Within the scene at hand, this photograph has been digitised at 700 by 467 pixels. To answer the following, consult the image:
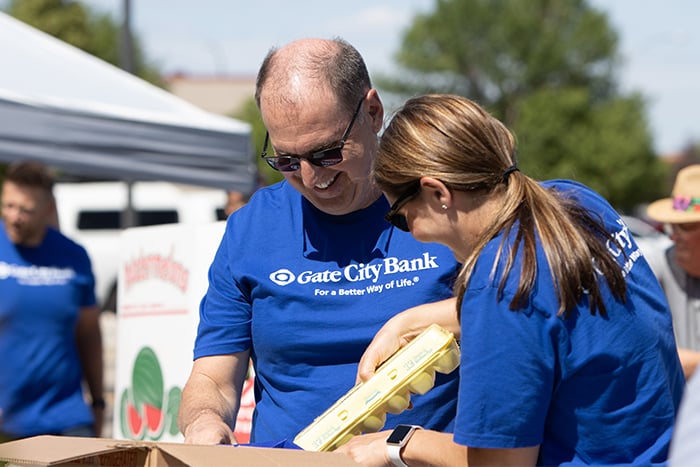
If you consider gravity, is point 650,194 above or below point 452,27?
below

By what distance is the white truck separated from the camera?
52.5 feet

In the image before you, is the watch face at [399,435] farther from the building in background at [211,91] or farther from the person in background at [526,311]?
the building in background at [211,91]

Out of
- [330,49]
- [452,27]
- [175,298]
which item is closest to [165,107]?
[175,298]

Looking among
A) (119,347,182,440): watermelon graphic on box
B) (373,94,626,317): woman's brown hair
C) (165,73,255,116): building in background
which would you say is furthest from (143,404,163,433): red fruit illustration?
(165,73,255,116): building in background

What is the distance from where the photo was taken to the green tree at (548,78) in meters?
43.2

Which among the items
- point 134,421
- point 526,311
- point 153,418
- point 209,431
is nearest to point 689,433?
point 526,311

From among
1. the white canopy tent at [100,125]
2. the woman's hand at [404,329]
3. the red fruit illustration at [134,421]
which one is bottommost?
the red fruit illustration at [134,421]

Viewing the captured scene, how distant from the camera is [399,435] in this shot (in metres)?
1.94

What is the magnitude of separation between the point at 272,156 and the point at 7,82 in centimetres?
323

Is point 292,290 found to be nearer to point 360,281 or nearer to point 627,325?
point 360,281

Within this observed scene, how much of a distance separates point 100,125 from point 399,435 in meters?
4.07

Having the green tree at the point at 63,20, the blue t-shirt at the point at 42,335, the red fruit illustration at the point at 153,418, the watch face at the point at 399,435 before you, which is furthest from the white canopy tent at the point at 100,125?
the green tree at the point at 63,20

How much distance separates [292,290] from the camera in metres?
2.53

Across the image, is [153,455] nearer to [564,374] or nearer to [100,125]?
[564,374]
